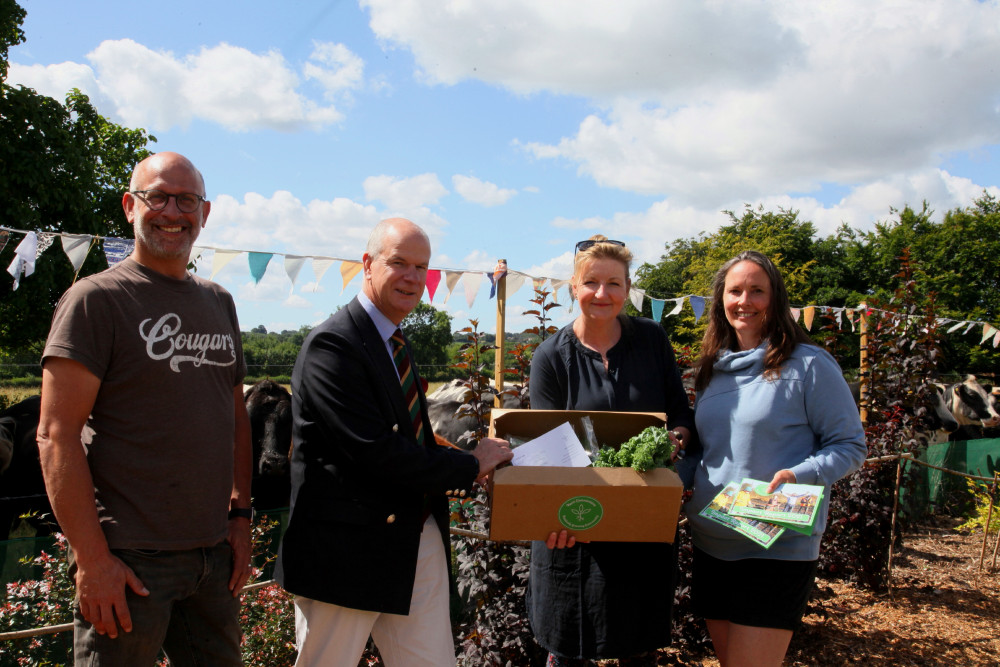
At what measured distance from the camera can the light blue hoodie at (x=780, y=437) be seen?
243 centimetres

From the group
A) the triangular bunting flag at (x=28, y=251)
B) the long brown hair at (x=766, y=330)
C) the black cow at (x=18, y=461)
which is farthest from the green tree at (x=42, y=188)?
the long brown hair at (x=766, y=330)

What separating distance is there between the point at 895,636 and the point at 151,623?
4.50 m

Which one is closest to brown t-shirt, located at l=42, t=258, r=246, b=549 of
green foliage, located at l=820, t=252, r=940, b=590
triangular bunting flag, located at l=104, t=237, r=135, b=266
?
triangular bunting flag, located at l=104, t=237, r=135, b=266

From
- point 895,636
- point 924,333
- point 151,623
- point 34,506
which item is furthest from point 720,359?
point 34,506

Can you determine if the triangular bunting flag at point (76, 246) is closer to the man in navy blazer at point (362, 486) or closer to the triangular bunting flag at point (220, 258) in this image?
the triangular bunting flag at point (220, 258)

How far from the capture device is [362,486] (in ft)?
6.82

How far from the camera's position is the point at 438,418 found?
8352 millimetres

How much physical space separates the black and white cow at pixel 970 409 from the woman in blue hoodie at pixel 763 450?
10.4 m

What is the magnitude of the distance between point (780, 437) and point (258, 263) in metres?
5.16

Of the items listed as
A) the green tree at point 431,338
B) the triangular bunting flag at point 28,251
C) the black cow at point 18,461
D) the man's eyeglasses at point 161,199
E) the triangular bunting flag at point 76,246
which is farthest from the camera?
the green tree at point 431,338

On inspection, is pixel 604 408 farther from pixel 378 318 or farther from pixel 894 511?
pixel 894 511

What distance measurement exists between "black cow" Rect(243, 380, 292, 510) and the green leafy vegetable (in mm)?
4902

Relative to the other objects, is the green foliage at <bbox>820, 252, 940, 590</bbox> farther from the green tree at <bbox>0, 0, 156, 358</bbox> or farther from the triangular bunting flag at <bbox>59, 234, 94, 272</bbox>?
the green tree at <bbox>0, 0, 156, 358</bbox>

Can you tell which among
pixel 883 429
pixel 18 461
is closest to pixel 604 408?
pixel 883 429
